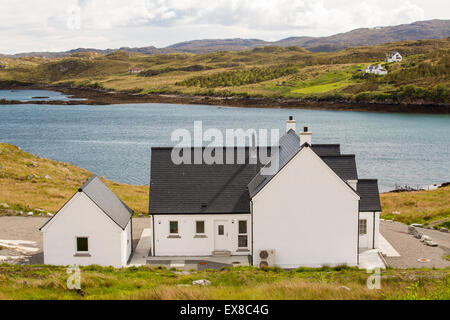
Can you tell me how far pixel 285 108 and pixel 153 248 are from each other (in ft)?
438

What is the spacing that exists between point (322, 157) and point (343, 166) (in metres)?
1.27

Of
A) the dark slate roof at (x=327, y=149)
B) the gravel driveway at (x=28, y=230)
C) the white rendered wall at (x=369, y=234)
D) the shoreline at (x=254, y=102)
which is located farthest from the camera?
the shoreline at (x=254, y=102)

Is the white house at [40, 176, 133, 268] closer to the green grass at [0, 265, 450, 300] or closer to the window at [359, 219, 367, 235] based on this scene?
the green grass at [0, 265, 450, 300]

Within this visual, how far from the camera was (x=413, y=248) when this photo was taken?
2492 cm

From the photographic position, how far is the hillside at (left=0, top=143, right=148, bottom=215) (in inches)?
1312

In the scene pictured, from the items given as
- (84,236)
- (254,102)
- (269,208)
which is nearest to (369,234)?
(269,208)

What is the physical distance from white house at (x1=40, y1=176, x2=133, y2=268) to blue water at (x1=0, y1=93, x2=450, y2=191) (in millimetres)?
34272

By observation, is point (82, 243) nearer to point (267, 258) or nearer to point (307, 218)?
point (267, 258)

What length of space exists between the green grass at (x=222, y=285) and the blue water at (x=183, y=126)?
123ft

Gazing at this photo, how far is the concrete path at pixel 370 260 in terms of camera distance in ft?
71.3

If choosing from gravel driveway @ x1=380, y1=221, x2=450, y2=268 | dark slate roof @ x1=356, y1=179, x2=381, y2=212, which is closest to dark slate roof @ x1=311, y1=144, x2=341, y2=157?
dark slate roof @ x1=356, y1=179, x2=381, y2=212

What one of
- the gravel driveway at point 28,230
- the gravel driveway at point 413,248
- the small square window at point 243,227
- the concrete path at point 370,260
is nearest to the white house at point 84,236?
the gravel driveway at point 28,230

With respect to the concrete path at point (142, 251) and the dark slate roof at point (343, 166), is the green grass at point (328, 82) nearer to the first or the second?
the dark slate roof at point (343, 166)

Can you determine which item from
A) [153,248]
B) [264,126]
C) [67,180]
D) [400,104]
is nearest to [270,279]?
[153,248]
